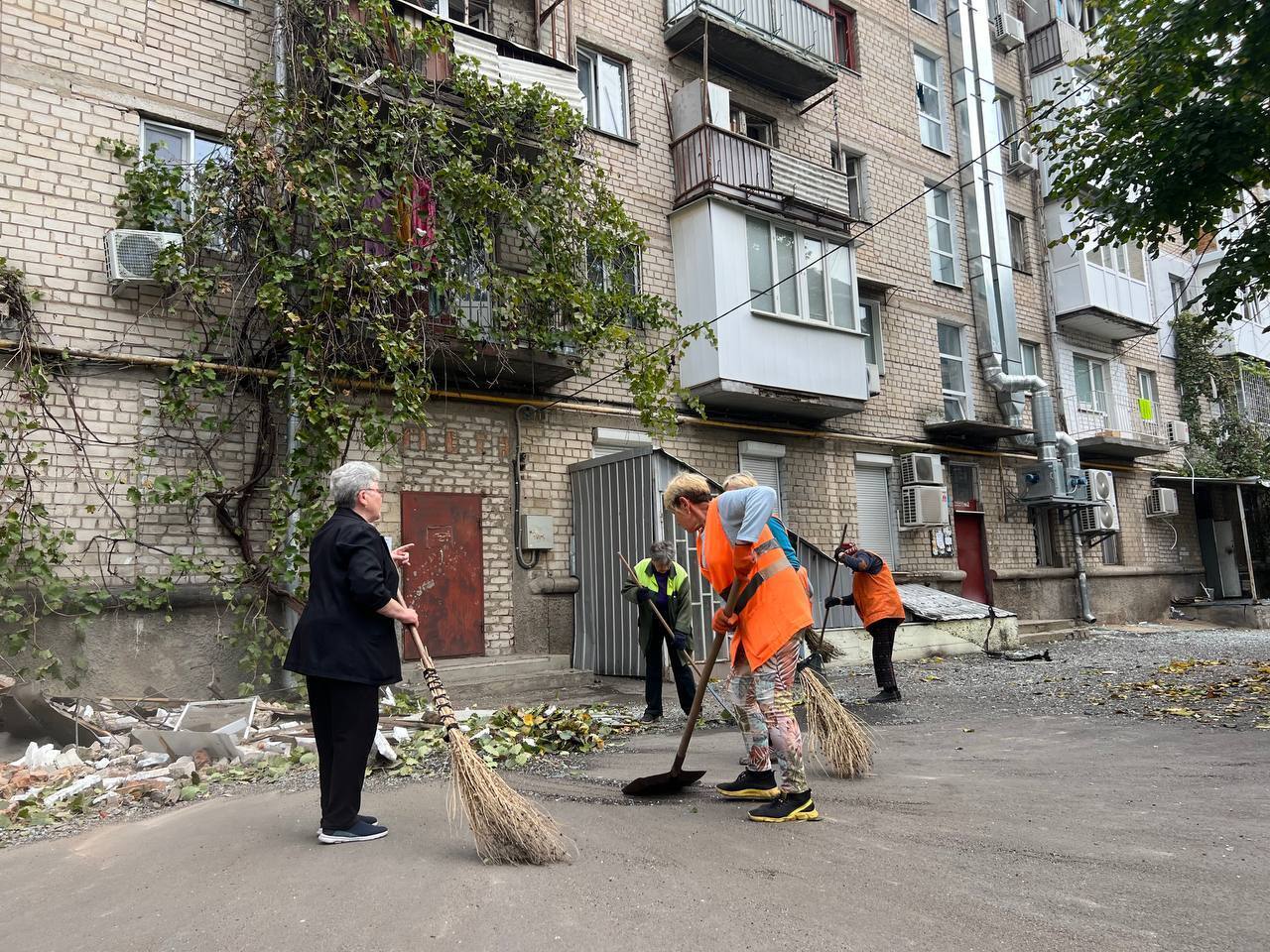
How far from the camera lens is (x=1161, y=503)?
66.4 ft

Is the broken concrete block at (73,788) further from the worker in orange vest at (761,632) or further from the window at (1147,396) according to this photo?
the window at (1147,396)

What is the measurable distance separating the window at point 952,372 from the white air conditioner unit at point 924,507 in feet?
7.55

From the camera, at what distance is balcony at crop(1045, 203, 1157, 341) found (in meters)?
18.8

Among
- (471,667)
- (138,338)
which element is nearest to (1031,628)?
(471,667)

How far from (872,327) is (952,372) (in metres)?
2.37

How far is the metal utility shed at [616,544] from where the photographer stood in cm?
1020

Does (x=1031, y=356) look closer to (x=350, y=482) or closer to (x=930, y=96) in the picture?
(x=930, y=96)

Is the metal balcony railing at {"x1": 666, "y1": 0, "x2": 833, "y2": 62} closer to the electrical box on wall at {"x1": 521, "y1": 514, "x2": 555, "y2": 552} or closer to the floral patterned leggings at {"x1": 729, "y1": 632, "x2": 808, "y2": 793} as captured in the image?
the electrical box on wall at {"x1": 521, "y1": 514, "x2": 555, "y2": 552}

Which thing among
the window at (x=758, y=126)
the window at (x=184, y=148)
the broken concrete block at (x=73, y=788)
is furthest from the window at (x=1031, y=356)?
the broken concrete block at (x=73, y=788)

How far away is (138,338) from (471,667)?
4.67 m

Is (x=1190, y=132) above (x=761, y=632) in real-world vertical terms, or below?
above

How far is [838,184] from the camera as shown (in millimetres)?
14375

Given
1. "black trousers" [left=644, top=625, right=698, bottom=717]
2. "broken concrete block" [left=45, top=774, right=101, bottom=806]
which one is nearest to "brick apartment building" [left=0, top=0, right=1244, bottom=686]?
"black trousers" [left=644, top=625, right=698, bottom=717]

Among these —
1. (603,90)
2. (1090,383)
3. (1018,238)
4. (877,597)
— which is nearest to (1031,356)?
(1090,383)
